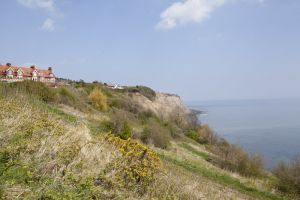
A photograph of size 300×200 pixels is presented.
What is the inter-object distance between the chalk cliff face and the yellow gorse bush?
2125 inches

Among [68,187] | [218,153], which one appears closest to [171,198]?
[68,187]

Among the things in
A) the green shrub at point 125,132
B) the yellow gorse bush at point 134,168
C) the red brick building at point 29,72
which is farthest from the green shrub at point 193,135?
the yellow gorse bush at point 134,168

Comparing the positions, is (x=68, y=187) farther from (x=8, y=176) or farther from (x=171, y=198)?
(x=171, y=198)

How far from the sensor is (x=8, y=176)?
12.4 feet

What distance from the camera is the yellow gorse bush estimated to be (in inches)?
199

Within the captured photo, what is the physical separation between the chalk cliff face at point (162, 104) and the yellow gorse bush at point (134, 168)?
53986 mm

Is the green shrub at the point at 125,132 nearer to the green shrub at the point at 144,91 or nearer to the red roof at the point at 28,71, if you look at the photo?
the red roof at the point at 28,71

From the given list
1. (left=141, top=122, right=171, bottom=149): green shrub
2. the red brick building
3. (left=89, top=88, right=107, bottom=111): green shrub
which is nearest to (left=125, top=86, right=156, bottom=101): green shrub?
the red brick building

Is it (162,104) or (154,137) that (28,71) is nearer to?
(154,137)

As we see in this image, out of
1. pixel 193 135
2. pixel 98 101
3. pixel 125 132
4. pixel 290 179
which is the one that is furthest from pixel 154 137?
pixel 193 135

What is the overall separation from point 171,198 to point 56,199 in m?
2.27

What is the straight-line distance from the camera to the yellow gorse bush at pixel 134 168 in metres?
5.06

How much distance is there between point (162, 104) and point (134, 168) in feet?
235

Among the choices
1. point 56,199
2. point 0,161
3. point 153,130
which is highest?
point 0,161
